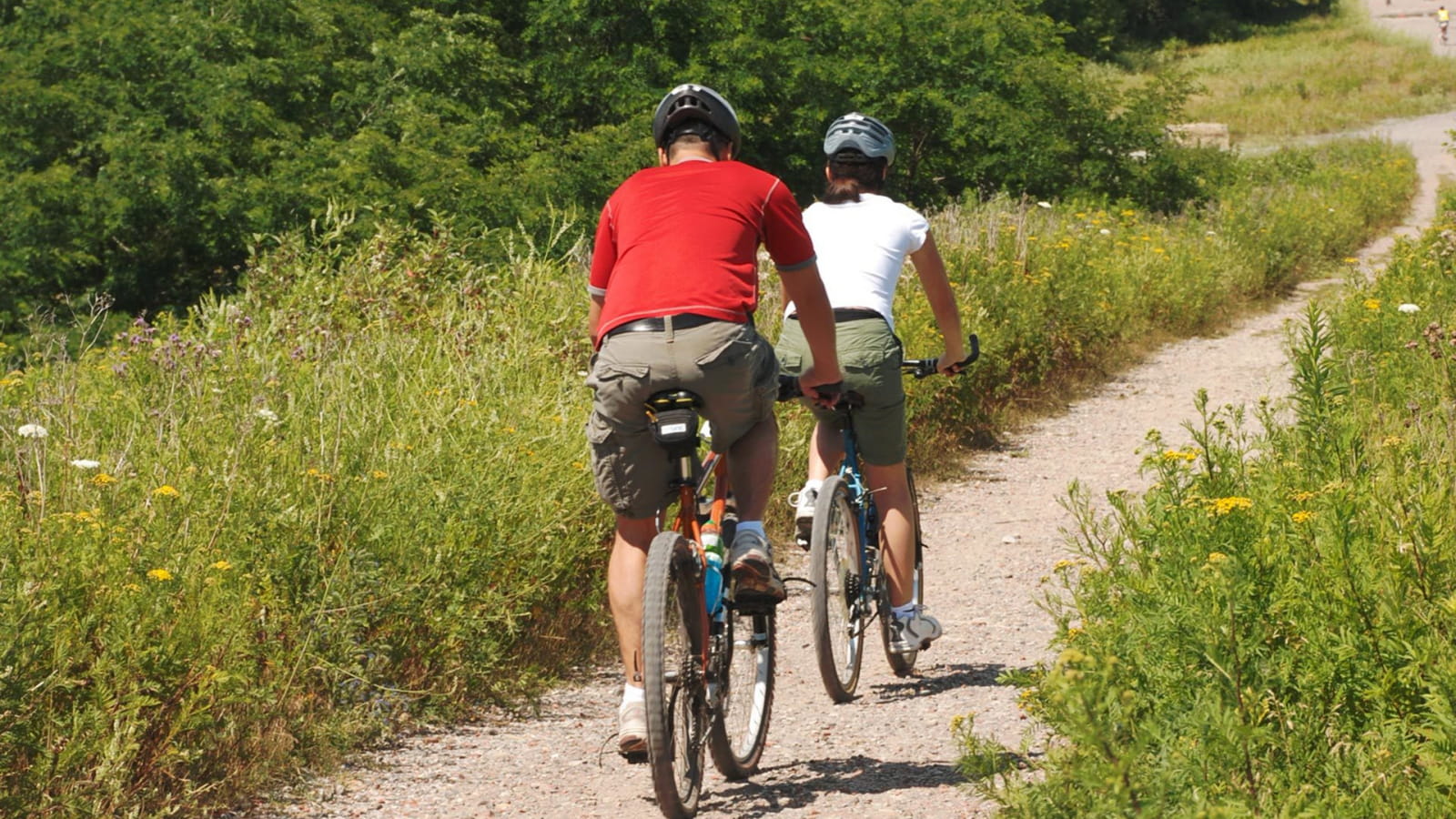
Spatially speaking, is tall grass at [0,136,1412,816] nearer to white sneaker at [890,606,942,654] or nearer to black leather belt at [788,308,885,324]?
white sneaker at [890,606,942,654]

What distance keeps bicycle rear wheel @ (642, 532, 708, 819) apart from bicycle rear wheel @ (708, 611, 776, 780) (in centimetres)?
26

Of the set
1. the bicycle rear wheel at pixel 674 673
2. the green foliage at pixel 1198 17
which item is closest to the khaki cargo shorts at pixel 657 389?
the bicycle rear wheel at pixel 674 673

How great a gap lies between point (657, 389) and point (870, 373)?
1.53 m

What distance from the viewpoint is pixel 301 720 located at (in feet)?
15.4

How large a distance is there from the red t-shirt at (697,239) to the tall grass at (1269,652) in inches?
48.3

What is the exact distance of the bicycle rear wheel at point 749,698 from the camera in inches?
177

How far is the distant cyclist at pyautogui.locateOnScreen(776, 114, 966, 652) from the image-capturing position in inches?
209

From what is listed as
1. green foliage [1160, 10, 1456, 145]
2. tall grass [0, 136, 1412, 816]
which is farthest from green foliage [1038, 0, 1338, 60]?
tall grass [0, 136, 1412, 816]

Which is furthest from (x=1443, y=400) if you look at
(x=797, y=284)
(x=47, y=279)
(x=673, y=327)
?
(x=47, y=279)

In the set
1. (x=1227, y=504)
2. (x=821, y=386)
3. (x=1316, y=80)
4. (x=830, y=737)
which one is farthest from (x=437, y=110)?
(x=1316, y=80)

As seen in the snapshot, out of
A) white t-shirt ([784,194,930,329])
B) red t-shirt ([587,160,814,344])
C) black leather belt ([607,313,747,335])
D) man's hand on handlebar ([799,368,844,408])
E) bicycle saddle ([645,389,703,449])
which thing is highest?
white t-shirt ([784,194,930,329])

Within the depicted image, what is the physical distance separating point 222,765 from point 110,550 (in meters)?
0.68

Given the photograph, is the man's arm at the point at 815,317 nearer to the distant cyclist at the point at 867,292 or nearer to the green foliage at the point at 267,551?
the distant cyclist at the point at 867,292

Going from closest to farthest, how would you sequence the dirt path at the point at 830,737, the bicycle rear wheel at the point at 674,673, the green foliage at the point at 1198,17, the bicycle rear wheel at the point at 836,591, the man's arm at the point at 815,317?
the bicycle rear wheel at the point at 674,673
the man's arm at the point at 815,317
the dirt path at the point at 830,737
the bicycle rear wheel at the point at 836,591
the green foliage at the point at 1198,17
